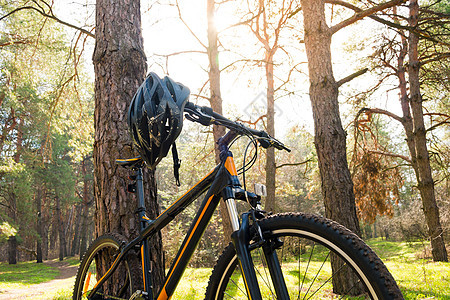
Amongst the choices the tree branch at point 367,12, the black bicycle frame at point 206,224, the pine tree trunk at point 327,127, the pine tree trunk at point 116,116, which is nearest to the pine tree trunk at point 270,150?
the pine tree trunk at point 327,127

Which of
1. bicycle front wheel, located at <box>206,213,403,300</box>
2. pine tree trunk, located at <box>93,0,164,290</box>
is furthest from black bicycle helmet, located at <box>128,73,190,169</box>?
pine tree trunk, located at <box>93,0,164,290</box>

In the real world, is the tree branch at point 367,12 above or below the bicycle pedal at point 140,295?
above

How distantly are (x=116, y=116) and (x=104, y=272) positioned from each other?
4.23ft

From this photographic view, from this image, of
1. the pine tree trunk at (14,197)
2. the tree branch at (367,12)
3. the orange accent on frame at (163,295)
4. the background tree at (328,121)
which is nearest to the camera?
the orange accent on frame at (163,295)

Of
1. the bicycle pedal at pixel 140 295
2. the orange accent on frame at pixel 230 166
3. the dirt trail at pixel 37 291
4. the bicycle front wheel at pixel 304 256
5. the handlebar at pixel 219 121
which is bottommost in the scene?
the dirt trail at pixel 37 291

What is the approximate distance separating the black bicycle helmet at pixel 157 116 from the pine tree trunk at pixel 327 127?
11.3 ft

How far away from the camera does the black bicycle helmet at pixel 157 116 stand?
1.58 meters

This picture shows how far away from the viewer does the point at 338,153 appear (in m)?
4.65

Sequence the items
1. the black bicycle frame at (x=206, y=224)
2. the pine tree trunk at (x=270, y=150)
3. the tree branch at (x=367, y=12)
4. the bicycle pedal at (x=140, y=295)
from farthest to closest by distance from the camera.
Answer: the pine tree trunk at (x=270, y=150) < the tree branch at (x=367, y=12) < the bicycle pedal at (x=140, y=295) < the black bicycle frame at (x=206, y=224)

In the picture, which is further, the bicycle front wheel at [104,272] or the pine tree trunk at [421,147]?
the pine tree trunk at [421,147]

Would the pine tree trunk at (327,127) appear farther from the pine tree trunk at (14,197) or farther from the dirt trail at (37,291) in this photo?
the pine tree trunk at (14,197)

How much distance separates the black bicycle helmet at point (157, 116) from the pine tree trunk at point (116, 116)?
94 cm

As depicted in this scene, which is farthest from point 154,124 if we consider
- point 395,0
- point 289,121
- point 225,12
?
point 289,121

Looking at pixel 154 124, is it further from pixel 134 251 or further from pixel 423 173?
pixel 423 173
